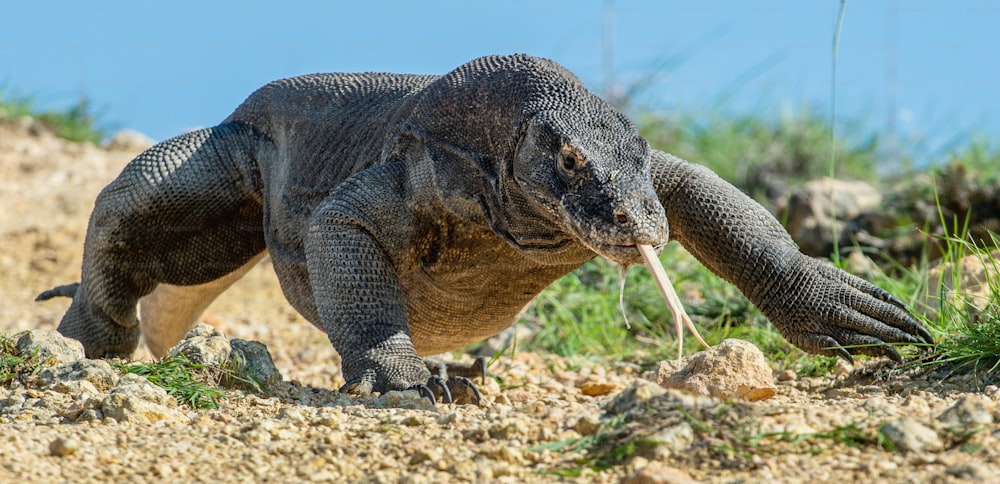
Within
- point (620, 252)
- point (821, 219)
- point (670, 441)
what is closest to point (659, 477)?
point (670, 441)

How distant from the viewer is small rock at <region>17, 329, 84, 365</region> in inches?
185

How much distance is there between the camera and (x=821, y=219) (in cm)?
909

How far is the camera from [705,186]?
499 cm

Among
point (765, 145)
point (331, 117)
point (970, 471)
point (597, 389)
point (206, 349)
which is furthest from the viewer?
point (765, 145)

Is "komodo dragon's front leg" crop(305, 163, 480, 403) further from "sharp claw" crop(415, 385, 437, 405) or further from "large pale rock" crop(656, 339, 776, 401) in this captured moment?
"large pale rock" crop(656, 339, 776, 401)

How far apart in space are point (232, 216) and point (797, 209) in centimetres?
460

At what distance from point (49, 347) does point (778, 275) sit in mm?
2769

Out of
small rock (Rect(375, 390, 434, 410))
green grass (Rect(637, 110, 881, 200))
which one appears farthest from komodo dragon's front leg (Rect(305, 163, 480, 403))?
green grass (Rect(637, 110, 881, 200))

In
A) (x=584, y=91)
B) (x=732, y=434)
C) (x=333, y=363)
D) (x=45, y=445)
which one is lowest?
(x=333, y=363)

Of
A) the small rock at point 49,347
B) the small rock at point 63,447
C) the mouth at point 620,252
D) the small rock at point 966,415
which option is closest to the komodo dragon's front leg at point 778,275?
the mouth at point 620,252

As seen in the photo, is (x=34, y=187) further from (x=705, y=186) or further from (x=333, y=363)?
(x=705, y=186)

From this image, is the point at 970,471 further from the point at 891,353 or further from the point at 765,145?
the point at 765,145

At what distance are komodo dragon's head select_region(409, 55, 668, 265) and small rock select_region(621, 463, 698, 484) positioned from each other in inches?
47.2

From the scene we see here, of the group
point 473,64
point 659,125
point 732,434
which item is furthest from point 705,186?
point 659,125
